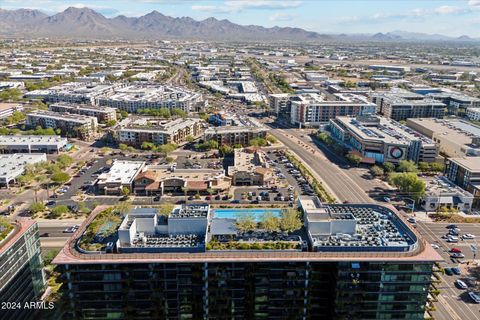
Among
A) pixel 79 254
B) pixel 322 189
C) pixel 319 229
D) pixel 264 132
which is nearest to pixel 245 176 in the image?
pixel 322 189

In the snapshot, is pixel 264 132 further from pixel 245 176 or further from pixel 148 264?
pixel 148 264

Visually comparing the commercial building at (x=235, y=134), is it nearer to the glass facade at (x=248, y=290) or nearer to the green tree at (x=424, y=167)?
the green tree at (x=424, y=167)

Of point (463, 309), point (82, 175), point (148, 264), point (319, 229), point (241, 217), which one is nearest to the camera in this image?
point (148, 264)

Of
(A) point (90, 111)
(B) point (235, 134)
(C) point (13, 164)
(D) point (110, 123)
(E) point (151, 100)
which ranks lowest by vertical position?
(C) point (13, 164)

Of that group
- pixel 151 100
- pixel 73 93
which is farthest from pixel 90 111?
pixel 73 93

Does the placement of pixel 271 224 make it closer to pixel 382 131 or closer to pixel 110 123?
pixel 382 131

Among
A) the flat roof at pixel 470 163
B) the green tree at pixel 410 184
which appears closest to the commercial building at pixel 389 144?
the flat roof at pixel 470 163
